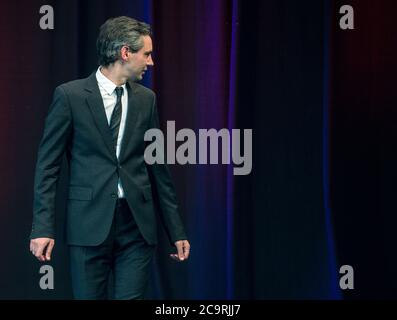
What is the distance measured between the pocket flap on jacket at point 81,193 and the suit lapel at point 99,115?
0.14 meters

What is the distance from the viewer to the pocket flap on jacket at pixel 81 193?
8.68ft

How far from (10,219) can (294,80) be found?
1436mm

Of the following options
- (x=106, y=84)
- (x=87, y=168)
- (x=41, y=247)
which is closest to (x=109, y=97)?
(x=106, y=84)

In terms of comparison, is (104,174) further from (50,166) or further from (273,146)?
(273,146)

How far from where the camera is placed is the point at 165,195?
2.83m

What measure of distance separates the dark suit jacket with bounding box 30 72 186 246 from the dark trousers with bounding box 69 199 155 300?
0.03 metres

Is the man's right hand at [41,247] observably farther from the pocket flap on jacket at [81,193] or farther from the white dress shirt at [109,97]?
the white dress shirt at [109,97]

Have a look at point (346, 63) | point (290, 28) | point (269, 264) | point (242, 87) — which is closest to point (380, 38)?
point (346, 63)

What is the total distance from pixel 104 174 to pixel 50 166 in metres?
0.18

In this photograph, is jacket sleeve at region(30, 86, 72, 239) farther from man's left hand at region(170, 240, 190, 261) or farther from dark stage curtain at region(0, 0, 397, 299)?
dark stage curtain at region(0, 0, 397, 299)

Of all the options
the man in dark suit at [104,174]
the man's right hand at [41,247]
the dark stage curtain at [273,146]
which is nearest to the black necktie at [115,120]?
the man in dark suit at [104,174]
